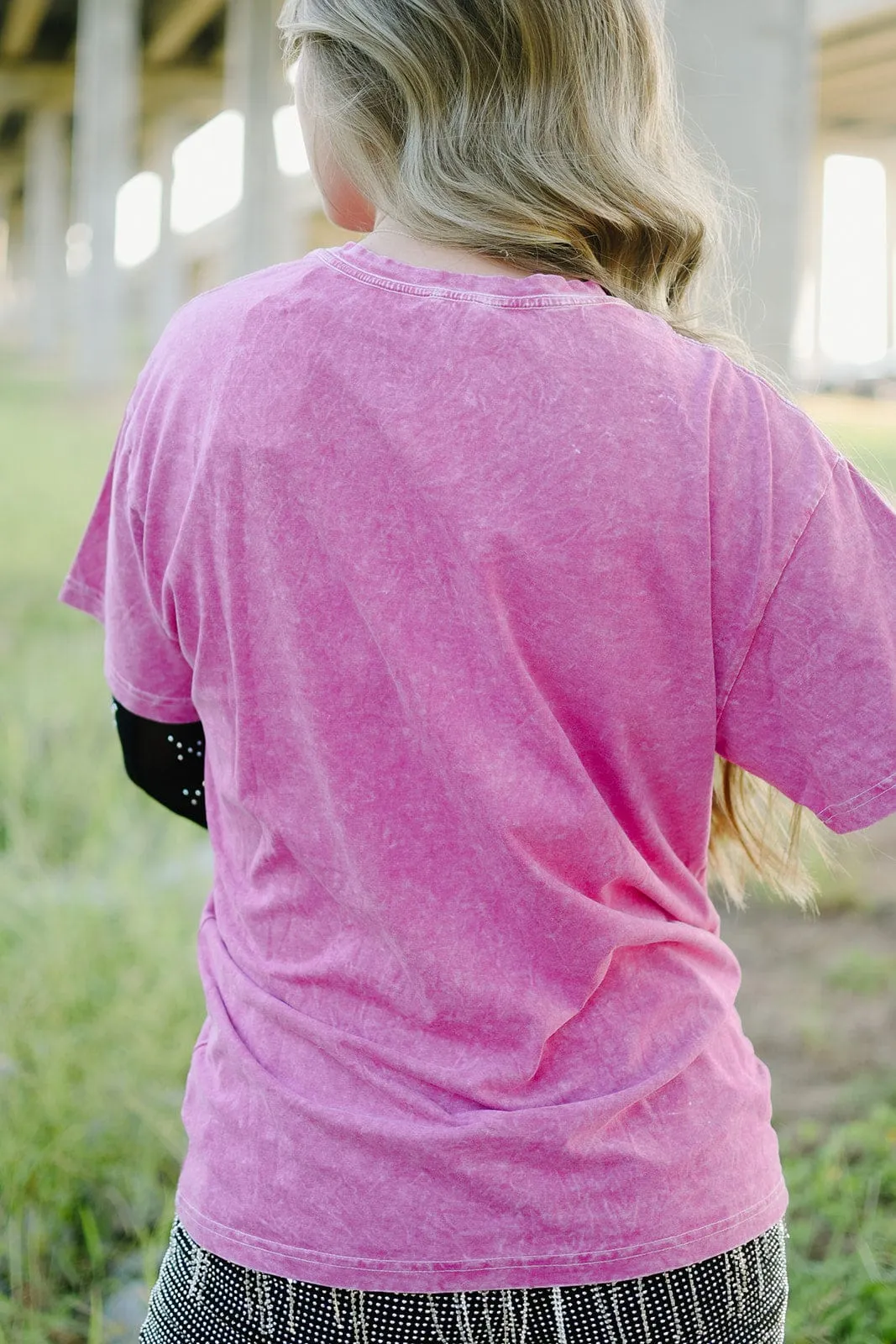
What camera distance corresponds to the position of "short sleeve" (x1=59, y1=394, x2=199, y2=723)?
1.23m

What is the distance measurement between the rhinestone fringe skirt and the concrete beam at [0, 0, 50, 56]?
73.4 feet

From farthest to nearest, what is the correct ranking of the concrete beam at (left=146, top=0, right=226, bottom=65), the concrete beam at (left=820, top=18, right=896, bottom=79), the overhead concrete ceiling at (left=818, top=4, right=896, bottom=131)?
the concrete beam at (left=146, top=0, right=226, bottom=65) → the concrete beam at (left=820, top=18, right=896, bottom=79) → the overhead concrete ceiling at (left=818, top=4, right=896, bottom=131)

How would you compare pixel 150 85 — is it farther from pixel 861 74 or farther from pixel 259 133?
pixel 861 74

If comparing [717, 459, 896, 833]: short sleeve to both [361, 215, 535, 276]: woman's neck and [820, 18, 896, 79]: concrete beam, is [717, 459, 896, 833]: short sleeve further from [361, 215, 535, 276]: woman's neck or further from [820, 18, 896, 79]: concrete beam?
[820, 18, 896, 79]: concrete beam

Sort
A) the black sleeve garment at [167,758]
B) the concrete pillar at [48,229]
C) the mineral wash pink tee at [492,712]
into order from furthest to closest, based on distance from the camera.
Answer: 1. the concrete pillar at [48,229]
2. the black sleeve garment at [167,758]
3. the mineral wash pink tee at [492,712]

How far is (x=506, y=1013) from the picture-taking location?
1.08 m

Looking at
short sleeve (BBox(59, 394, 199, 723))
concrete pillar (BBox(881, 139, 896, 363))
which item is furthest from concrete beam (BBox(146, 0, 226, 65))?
short sleeve (BBox(59, 394, 199, 723))

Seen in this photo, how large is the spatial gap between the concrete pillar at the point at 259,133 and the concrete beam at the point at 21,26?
19.7 feet

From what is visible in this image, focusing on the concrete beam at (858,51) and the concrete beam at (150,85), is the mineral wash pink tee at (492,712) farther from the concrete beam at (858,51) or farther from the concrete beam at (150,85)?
the concrete beam at (150,85)

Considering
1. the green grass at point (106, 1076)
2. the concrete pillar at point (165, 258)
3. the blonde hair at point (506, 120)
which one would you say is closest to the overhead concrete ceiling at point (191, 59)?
the concrete pillar at point (165, 258)

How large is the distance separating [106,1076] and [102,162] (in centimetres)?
1627

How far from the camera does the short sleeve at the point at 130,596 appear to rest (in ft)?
4.05

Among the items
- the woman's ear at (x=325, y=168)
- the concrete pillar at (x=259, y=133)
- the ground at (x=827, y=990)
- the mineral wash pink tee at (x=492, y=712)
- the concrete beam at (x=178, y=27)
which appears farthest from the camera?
the concrete beam at (x=178, y=27)

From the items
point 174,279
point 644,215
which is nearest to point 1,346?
point 174,279
